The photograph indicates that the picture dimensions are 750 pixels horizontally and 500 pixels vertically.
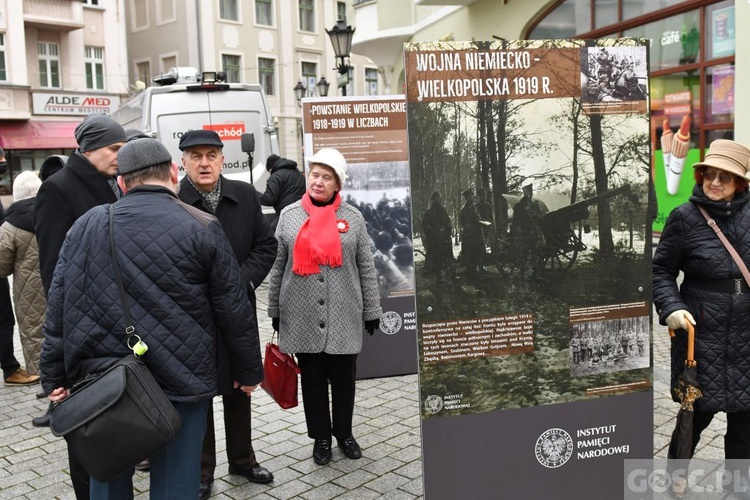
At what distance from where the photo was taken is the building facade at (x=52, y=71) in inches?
1109

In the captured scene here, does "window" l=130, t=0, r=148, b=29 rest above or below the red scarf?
above

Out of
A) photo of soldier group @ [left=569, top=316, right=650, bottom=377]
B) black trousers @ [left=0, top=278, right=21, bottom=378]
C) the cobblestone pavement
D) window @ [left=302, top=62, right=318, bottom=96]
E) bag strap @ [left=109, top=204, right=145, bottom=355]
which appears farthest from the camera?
window @ [left=302, top=62, right=318, bottom=96]

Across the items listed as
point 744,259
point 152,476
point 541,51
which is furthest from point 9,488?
point 744,259

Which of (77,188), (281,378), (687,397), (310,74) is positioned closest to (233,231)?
(77,188)

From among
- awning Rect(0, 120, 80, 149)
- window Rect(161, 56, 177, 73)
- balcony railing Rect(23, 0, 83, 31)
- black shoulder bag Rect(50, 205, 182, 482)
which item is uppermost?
balcony railing Rect(23, 0, 83, 31)

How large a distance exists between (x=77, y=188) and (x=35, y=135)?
2807 cm

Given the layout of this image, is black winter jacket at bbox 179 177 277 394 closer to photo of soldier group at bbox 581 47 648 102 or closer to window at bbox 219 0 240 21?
photo of soldier group at bbox 581 47 648 102

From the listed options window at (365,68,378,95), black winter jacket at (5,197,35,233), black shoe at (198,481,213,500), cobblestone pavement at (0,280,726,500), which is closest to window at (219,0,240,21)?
window at (365,68,378,95)

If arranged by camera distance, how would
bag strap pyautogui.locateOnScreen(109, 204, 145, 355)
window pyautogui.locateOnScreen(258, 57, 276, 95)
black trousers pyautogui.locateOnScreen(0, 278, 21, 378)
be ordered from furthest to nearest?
window pyautogui.locateOnScreen(258, 57, 276, 95), black trousers pyautogui.locateOnScreen(0, 278, 21, 378), bag strap pyautogui.locateOnScreen(109, 204, 145, 355)

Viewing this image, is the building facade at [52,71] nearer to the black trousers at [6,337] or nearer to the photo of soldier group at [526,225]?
the black trousers at [6,337]

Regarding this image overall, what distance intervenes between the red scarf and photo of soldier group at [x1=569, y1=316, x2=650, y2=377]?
159 cm

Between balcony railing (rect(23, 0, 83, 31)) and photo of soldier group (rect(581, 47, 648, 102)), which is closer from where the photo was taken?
photo of soldier group (rect(581, 47, 648, 102))

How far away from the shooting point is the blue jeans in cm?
295

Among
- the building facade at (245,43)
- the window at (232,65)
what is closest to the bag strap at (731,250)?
the building facade at (245,43)
